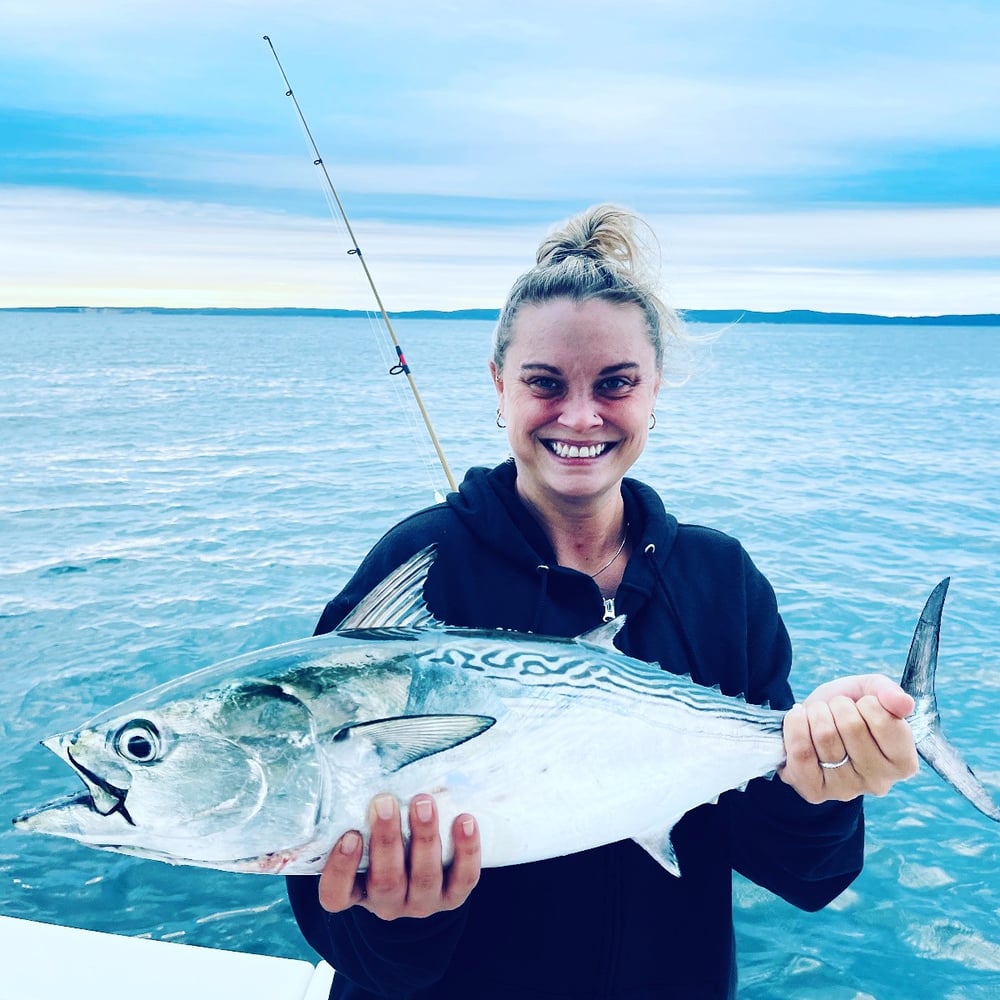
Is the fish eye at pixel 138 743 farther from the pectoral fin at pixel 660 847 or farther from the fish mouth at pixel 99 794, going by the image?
the pectoral fin at pixel 660 847

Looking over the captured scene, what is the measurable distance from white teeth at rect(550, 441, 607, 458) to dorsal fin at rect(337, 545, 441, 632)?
486 mm

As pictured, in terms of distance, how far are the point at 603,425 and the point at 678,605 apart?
1.55 feet

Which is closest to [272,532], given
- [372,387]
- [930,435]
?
[930,435]

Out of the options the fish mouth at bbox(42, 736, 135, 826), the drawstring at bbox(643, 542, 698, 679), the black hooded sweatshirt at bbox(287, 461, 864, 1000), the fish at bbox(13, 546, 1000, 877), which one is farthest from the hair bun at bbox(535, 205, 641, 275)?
the fish mouth at bbox(42, 736, 135, 826)

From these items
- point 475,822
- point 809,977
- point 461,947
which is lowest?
point 809,977

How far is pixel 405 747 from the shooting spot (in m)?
1.52

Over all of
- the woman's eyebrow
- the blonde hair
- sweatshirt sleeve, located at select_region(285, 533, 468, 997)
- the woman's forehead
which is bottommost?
sweatshirt sleeve, located at select_region(285, 533, 468, 997)

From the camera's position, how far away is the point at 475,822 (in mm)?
1563

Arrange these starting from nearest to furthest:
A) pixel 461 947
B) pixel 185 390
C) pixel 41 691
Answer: pixel 461 947 < pixel 41 691 < pixel 185 390

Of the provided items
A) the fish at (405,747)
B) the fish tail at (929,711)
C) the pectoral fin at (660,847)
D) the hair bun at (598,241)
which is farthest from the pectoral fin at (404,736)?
the hair bun at (598,241)

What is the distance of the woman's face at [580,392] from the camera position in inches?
79.6

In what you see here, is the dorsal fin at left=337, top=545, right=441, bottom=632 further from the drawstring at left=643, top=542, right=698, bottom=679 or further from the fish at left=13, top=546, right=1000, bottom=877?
the drawstring at left=643, top=542, right=698, bottom=679

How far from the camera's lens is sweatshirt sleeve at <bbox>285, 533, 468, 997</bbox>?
1.67 m

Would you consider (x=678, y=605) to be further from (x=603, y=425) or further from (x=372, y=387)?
(x=372, y=387)
